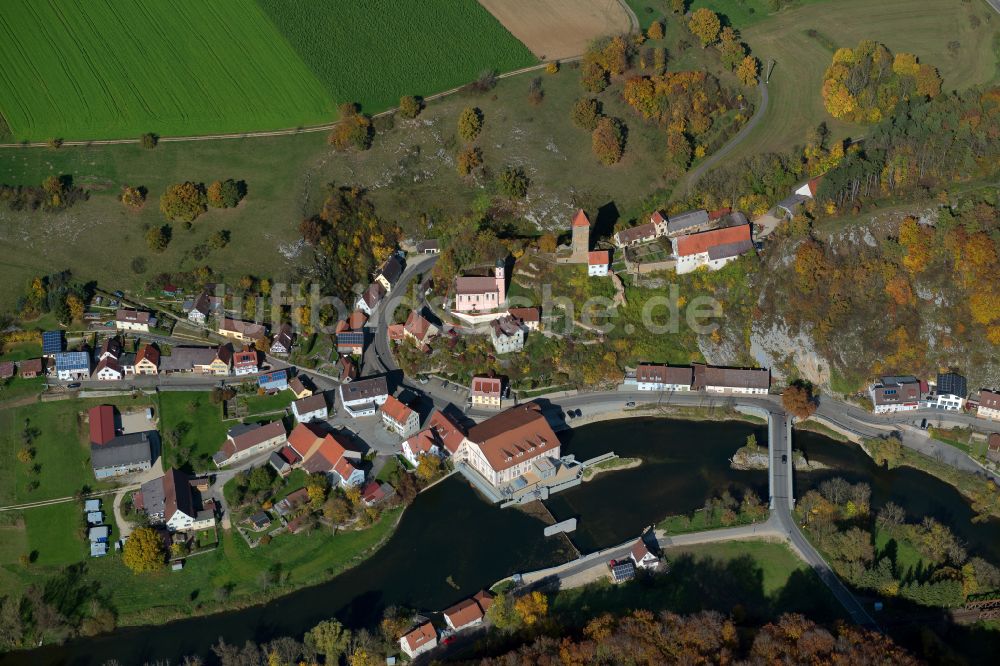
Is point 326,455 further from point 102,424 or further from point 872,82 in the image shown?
point 872,82

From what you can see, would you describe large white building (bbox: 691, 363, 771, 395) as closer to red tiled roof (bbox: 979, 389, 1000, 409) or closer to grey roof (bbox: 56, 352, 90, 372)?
red tiled roof (bbox: 979, 389, 1000, 409)

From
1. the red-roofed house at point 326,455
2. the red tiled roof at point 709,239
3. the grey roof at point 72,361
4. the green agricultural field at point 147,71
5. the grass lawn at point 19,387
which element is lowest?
the red-roofed house at point 326,455

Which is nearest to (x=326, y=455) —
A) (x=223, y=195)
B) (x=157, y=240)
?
(x=157, y=240)

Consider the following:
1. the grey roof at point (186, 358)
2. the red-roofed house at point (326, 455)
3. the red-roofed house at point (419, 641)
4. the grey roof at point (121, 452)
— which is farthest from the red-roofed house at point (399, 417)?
the red-roofed house at point (419, 641)

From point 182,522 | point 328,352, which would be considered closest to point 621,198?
point 328,352

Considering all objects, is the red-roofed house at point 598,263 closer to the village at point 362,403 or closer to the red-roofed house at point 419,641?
the village at point 362,403

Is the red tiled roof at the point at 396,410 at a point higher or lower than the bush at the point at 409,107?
lower
